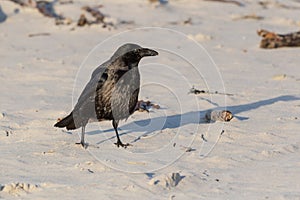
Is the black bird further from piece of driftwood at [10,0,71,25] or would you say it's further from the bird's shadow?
piece of driftwood at [10,0,71,25]

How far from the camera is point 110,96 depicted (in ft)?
20.0

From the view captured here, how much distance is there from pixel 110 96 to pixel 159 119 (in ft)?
3.75

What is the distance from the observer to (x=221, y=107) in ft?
25.4

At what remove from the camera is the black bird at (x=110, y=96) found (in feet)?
20.1

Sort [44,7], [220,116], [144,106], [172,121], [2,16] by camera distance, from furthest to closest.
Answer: [44,7] → [2,16] → [144,106] → [172,121] → [220,116]

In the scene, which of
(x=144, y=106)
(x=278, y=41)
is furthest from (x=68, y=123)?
(x=278, y=41)

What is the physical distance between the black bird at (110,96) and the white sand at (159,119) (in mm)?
222

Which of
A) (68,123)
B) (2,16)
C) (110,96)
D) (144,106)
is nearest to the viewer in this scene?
(110,96)

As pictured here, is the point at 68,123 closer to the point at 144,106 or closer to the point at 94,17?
the point at 144,106

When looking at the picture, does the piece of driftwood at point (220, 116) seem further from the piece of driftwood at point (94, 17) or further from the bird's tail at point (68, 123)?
the piece of driftwood at point (94, 17)

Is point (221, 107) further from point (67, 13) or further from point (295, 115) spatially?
point (67, 13)

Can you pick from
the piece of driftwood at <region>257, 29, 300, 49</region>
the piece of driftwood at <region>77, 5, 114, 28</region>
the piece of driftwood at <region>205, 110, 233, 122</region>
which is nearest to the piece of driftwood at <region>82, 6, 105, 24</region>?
the piece of driftwood at <region>77, 5, 114, 28</region>

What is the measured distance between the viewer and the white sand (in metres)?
5.07

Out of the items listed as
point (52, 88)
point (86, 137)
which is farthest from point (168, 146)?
point (52, 88)
